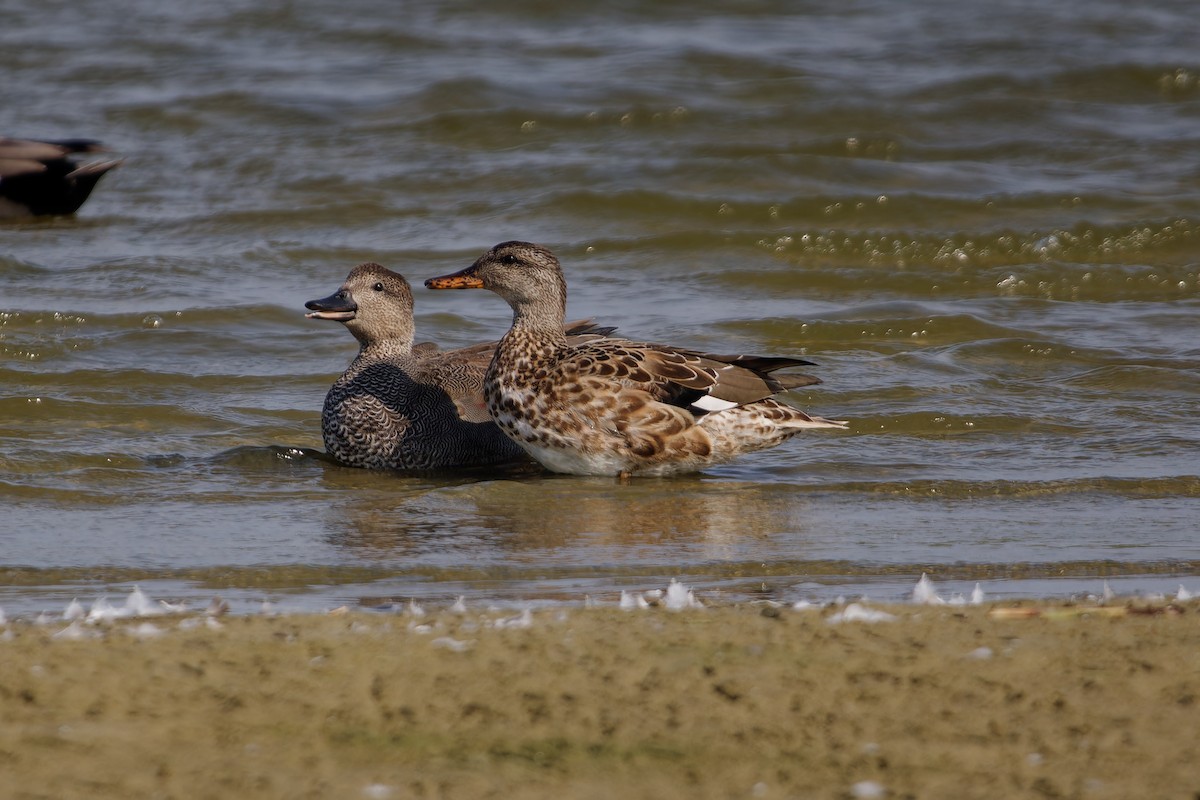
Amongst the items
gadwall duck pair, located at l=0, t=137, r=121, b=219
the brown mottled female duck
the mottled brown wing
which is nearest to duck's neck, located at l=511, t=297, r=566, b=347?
the mottled brown wing

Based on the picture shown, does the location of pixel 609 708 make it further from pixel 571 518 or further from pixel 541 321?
pixel 541 321

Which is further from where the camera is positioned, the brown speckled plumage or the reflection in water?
the brown speckled plumage

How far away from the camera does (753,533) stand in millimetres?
6188

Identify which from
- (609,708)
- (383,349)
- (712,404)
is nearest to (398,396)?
(383,349)

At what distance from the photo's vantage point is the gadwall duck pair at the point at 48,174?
1343cm

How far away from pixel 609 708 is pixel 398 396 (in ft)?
14.4

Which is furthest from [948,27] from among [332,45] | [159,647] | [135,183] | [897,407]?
[159,647]

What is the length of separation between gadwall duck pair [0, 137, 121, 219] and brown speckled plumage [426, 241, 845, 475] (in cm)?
718

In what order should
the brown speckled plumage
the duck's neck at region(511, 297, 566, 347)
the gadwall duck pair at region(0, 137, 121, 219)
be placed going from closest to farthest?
the brown speckled plumage < the duck's neck at region(511, 297, 566, 347) < the gadwall duck pair at region(0, 137, 121, 219)

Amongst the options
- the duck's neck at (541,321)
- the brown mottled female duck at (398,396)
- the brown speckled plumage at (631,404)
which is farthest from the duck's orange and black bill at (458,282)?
the brown mottled female duck at (398,396)

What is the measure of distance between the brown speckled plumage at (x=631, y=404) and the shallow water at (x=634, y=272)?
163 millimetres

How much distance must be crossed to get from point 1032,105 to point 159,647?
12.7 meters

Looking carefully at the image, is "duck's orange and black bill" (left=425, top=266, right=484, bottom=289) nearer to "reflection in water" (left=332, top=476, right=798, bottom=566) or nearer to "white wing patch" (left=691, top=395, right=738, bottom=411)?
"reflection in water" (left=332, top=476, right=798, bottom=566)

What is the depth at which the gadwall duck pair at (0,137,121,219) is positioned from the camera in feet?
44.1
